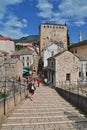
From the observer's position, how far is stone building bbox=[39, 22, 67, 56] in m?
63.9

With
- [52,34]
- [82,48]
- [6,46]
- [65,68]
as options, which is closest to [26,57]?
[6,46]

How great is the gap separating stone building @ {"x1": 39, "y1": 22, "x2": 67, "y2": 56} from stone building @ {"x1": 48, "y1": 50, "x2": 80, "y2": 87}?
21315mm

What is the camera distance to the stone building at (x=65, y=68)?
139 ft

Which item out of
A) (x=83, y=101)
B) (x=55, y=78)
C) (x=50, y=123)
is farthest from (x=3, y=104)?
(x=55, y=78)

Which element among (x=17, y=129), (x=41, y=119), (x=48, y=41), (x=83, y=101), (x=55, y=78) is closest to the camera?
(x=17, y=129)

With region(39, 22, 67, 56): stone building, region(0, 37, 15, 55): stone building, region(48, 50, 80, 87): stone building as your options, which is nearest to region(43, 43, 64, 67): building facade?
region(39, 22, 67, 56): stone building

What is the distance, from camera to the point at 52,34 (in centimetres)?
6494

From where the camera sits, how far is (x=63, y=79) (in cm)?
4247

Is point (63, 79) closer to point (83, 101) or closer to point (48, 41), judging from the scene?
point (48, 41)

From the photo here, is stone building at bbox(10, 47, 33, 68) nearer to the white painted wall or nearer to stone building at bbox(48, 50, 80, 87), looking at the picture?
the white painted wall

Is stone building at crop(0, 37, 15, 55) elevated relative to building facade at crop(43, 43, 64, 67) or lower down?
elevated

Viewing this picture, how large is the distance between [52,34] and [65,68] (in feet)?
79.7

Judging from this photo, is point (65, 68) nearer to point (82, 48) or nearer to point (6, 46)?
point (82, 48)

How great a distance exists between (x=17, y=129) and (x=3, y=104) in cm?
264
